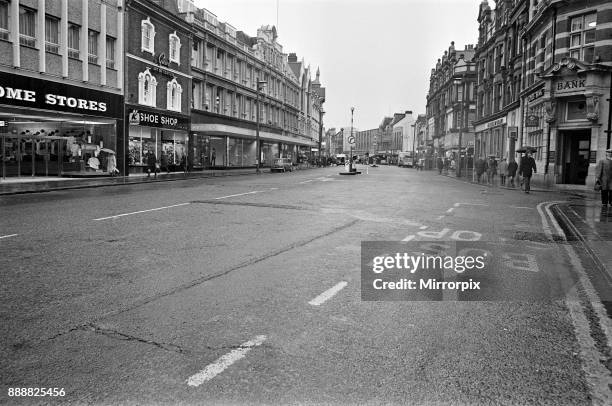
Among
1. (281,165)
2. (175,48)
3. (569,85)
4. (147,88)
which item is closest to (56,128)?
(147,88)

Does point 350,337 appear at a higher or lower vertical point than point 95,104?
lower

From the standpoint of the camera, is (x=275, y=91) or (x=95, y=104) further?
(x=275, y=91)

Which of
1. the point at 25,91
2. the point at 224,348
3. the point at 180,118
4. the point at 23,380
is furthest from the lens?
the point at 180,118

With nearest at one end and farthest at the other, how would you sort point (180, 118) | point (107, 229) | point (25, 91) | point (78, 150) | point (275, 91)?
point (107, 229) → point (25, 91) → point (78, 150) → point (180, 118) → point (275, 91)

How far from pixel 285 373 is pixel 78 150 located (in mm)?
29647

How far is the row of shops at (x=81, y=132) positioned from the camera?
1007 inches

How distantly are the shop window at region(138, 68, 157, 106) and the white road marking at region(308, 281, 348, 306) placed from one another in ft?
106

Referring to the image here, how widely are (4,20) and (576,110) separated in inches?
1208

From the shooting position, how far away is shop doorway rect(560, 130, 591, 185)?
29.7 m

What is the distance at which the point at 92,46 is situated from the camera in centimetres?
3041

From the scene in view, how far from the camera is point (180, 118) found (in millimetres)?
40719

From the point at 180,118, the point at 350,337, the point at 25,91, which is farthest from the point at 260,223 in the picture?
the point at 180,118

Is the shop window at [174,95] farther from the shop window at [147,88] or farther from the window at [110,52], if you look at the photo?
the window at [110,52]

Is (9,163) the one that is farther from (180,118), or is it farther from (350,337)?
(350,337)
